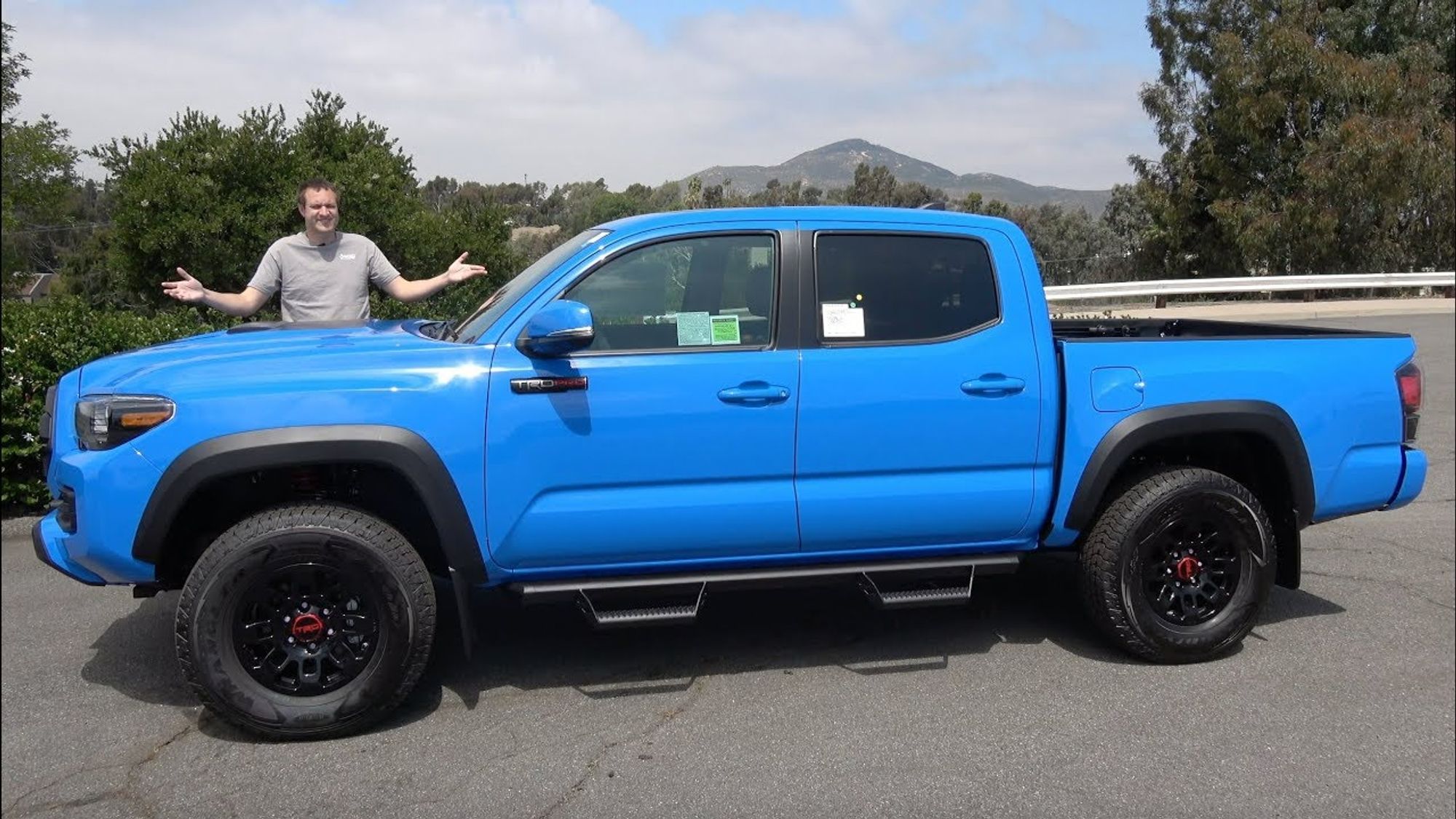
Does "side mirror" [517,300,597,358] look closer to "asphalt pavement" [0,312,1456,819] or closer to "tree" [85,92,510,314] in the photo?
"asphalt pavement" [0,312,1456,819]

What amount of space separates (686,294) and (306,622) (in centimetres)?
187

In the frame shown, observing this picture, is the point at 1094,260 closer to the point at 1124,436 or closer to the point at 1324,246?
the point at 1324,246

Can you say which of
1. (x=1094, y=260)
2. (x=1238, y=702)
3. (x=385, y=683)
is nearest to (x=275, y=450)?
(x=385, y=683)

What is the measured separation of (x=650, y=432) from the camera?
4.08 m

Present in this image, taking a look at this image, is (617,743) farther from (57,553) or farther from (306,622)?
(57,553)

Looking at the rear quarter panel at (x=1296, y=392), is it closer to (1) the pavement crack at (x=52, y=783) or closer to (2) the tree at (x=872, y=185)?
(1) the pavement crack at (x=52, y=783)

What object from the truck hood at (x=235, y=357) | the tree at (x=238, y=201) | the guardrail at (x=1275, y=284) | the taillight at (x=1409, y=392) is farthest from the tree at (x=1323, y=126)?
the truck hood at (x=235, y=357)

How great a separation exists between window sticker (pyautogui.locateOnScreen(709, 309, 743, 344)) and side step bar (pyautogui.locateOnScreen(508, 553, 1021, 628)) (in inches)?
35.7

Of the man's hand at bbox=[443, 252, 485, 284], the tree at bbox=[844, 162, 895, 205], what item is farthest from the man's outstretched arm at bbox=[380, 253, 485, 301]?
the tree at bbox=[844, 162, 895, 205]

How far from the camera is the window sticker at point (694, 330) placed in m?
4.23

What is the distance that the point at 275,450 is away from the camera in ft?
12.6

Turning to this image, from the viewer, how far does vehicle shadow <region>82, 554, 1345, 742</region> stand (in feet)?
14.8

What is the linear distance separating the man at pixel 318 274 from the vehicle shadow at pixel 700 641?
157 centimetres

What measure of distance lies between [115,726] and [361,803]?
1227 mm
